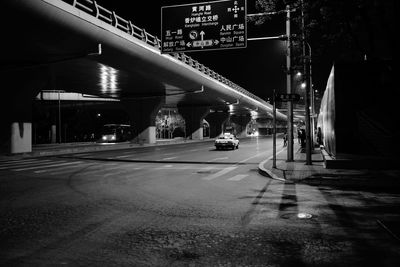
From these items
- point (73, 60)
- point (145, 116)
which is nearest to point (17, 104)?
point (73, 60)

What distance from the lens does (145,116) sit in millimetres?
50781

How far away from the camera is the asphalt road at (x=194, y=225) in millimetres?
5230

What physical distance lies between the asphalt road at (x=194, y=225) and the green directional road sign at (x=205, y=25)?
872 centimetres

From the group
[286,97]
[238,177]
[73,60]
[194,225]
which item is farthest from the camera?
[73,60]

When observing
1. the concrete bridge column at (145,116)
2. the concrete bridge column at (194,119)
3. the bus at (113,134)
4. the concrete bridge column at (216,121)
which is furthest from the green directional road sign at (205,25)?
the concrete bridge column at (216,121)

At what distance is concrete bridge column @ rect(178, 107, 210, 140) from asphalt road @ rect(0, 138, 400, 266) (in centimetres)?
5703

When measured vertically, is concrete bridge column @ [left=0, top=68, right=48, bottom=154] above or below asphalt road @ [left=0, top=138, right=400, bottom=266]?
above

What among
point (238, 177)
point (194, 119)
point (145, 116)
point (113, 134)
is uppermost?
point (194, 119)

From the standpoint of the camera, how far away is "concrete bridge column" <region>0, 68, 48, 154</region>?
27.2 meters

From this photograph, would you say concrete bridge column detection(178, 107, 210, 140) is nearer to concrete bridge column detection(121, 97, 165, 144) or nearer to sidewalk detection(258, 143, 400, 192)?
concrete bridge column detection(121, 97, 165, 144)

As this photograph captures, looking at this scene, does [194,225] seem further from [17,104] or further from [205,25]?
[17,104]

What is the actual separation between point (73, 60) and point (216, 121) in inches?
2498

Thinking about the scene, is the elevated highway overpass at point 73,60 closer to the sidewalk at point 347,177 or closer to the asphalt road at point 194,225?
the asphalt road at point 194,225

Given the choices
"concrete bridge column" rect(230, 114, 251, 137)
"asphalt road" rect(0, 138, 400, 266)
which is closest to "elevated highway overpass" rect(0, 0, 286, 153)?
"asphalt road" rect(0, 138, 400, 266)
